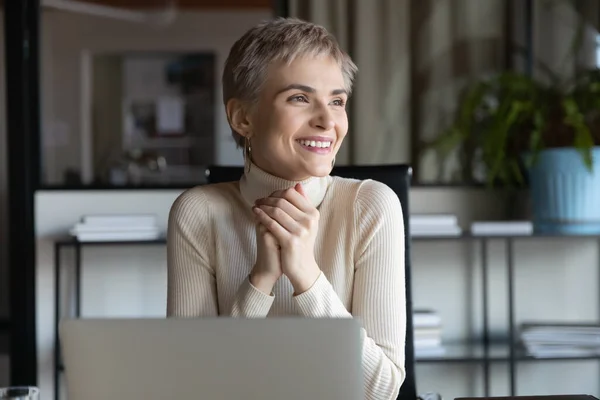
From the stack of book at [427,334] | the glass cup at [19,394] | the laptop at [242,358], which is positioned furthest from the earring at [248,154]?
the stack of book at [427,334]

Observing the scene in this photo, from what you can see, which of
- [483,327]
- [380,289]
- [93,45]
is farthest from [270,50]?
[93,45]

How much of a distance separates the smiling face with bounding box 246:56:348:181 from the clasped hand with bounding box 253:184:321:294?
0.07 meters

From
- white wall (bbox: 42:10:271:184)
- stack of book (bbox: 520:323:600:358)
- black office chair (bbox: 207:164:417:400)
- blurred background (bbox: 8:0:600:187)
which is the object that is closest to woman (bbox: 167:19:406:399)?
black office chair (bbox: 207:164:417:400)

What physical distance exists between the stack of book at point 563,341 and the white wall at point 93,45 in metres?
2.25

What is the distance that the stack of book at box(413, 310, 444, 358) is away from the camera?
124 inches

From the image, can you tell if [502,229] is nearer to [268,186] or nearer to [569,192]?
[569,192]

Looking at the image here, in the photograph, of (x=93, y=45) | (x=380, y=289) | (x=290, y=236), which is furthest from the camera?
(x=93, y=45)

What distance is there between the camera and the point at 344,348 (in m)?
0.91

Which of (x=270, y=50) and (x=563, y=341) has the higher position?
(x=270, y=50)

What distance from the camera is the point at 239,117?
5.25 ft

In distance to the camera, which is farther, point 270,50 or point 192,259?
point 192,259

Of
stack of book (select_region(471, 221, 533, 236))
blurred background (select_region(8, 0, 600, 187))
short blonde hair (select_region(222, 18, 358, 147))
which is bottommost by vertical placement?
stack of book (select_region(471, 221, 533, 236))

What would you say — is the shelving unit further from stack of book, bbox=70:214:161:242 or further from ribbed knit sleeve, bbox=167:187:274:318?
ribbed knit sleeve, bbox=167:187:274:318

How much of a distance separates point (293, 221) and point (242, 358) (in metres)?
0.55
